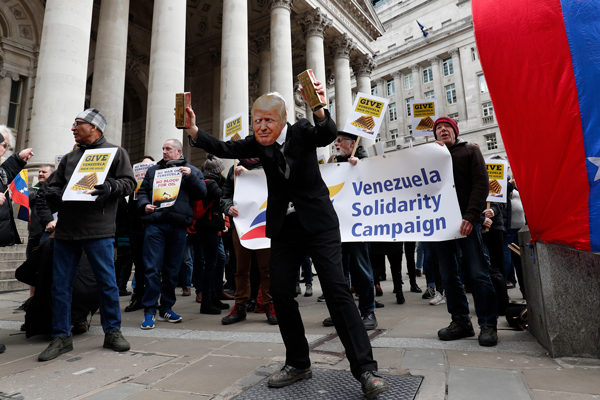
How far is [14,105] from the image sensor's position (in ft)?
52.0

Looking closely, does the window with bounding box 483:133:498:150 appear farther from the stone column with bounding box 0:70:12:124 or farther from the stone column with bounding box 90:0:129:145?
the stone column with bounding box 0:70:12:124

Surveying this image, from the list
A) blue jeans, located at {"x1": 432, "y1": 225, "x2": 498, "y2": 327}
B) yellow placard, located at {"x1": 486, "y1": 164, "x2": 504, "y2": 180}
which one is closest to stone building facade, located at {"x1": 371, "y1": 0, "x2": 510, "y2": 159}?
yellow placard, located at {"x1": 486, "y1": 164, "x2": 504, "y2": 180}

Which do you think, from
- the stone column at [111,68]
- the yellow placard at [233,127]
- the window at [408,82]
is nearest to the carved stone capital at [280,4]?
the stone column at [111,68]

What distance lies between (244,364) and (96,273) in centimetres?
171

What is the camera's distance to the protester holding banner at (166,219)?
446 cm

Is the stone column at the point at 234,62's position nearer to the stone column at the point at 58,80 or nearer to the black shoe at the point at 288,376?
the stone column at the point at 58,80

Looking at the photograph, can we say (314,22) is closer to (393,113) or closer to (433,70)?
(433,70)

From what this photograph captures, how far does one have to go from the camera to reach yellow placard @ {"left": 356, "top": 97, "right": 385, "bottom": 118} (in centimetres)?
484

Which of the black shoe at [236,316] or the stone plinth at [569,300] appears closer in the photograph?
the stone plinth at [569,300]

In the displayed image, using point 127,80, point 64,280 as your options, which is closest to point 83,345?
point 64,280

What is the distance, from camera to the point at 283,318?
2557mm

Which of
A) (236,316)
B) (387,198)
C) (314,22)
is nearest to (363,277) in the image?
(387,198)

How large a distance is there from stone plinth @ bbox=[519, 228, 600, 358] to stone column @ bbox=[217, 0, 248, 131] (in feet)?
39.9

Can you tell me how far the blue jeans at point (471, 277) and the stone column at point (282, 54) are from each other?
43.6 feet
